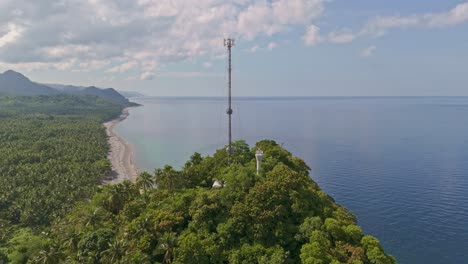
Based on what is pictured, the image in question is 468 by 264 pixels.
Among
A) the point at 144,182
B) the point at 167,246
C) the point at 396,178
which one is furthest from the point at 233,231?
the point at 396,178

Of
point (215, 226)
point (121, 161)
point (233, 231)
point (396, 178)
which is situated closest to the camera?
point (233, 231)

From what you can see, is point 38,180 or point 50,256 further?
point 38,180

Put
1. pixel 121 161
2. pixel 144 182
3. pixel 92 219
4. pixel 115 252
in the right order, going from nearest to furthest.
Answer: pixel 115 252
pixel 92 219
pixel 144 182
pixel 121 161

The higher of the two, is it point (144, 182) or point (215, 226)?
point (215, 226)

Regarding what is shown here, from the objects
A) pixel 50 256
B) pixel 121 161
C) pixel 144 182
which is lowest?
pixel 121 161

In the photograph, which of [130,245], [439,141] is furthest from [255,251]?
[439,141]

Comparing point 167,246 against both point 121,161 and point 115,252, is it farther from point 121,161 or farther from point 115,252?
point 121,161

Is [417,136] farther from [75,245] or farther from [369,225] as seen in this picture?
[75,245]

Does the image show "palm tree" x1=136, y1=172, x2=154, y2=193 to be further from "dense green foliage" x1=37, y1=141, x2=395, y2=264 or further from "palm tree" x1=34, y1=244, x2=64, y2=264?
"palm tree" x1=34, y1=244, x2=64, y2=264
